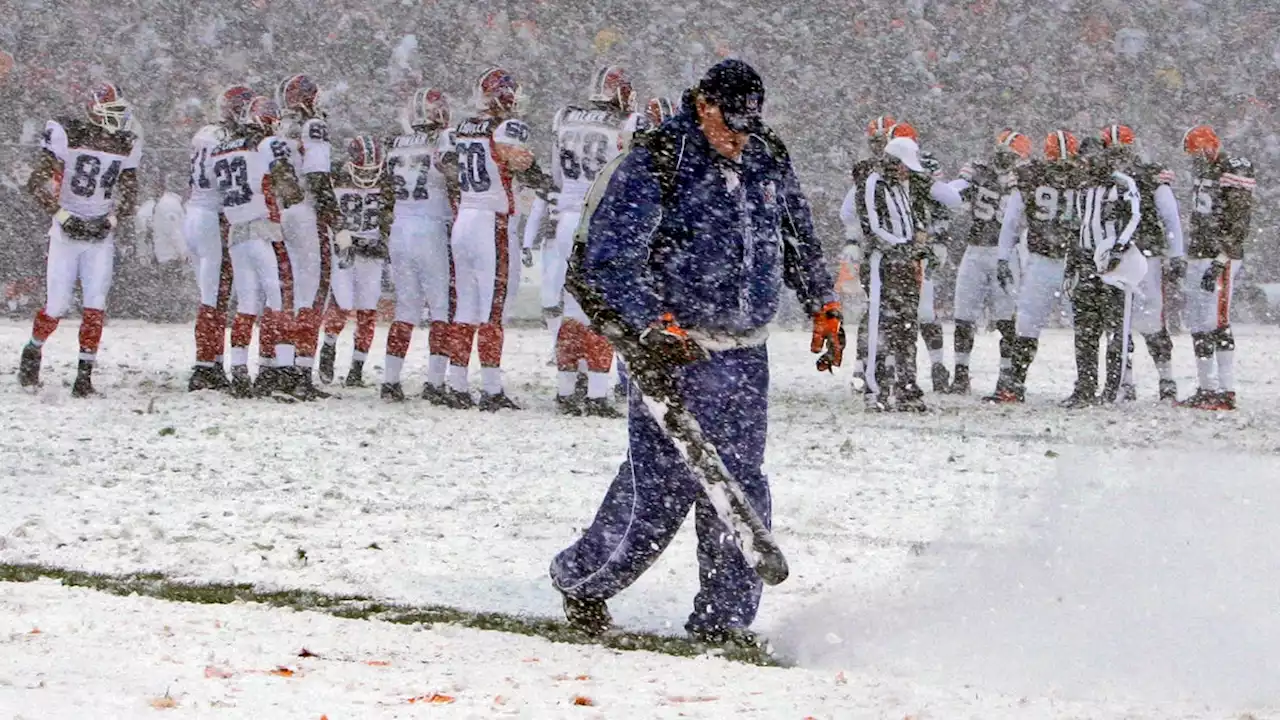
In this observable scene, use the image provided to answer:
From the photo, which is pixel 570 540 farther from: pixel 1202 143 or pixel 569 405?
pixel 1202 143

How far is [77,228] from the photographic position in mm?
12453

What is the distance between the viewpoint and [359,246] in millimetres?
14219

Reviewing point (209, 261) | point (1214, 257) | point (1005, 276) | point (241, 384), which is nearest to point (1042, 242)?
point (1005, 276)

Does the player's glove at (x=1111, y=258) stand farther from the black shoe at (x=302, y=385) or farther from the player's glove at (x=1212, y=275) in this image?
the black shoe at (x=302, y=385)

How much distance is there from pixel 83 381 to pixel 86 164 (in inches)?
57.4

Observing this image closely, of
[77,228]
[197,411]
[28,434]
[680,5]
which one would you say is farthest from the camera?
[680,5]

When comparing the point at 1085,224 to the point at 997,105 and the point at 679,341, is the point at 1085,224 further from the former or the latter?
the point at 997,105

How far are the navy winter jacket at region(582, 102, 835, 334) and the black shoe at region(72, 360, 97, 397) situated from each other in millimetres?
7821

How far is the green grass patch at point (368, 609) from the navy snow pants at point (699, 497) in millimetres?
134

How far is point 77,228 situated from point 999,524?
7.26 m

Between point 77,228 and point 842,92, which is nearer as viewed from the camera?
point 77,228

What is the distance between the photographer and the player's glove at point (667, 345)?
17.3 ft

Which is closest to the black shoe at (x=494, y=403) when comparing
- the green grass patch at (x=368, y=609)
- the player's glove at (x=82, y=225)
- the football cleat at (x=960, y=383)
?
the player's glove at (x=82, y=225)

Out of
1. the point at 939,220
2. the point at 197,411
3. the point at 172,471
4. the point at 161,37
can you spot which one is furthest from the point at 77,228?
the point at 161,37
